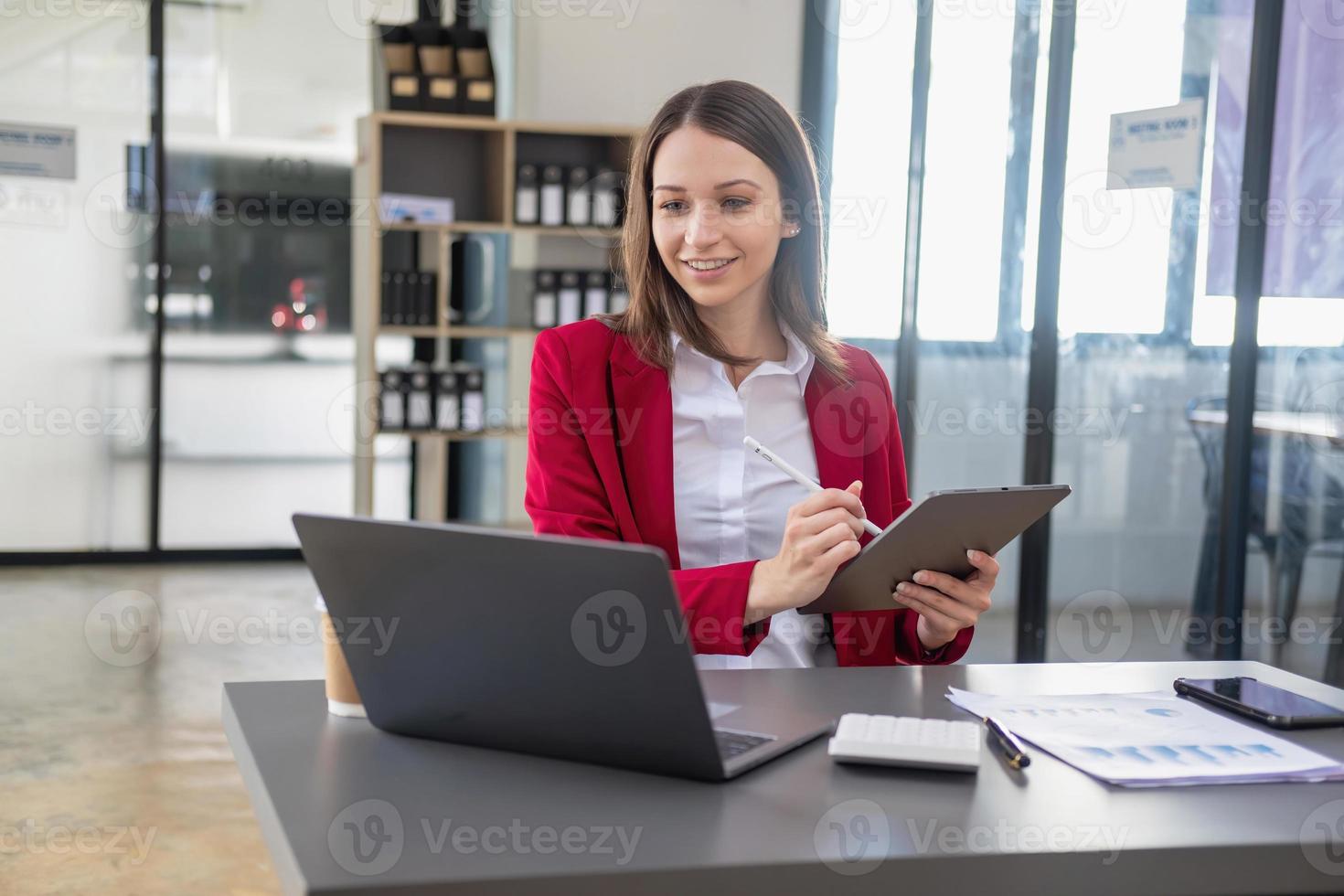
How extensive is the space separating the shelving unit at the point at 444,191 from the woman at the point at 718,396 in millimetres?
3302

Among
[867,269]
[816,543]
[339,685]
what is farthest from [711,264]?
[867,269]

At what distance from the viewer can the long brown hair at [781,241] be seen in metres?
1.86

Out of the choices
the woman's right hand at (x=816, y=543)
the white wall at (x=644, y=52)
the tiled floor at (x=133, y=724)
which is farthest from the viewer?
the white wall at (x=644, y=52)

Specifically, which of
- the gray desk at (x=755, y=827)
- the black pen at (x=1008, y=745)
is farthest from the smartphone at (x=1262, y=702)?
the black pen at (x=1008, y=745)

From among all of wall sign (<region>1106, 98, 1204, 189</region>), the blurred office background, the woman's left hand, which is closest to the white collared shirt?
the woman's left hand

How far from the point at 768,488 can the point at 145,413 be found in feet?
16.8

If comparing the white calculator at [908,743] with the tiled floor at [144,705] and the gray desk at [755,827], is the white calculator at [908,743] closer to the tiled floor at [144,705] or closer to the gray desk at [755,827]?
the gray desk at [755,827]

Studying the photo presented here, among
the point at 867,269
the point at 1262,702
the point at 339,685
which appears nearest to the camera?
the point at 339,685

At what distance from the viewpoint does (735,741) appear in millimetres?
1172

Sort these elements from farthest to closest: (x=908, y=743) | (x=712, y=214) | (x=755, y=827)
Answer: (x=712, y=214)
(x=908, y=743)
(x=755, y=827)

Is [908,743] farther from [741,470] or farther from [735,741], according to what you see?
[741,470]

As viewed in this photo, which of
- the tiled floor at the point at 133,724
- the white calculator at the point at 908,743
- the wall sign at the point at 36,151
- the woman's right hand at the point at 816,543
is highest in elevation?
the wall sign at the point at 36,151

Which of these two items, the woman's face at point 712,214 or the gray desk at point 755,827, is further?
the woman's face at point 712,214

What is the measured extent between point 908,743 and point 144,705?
3.45m
